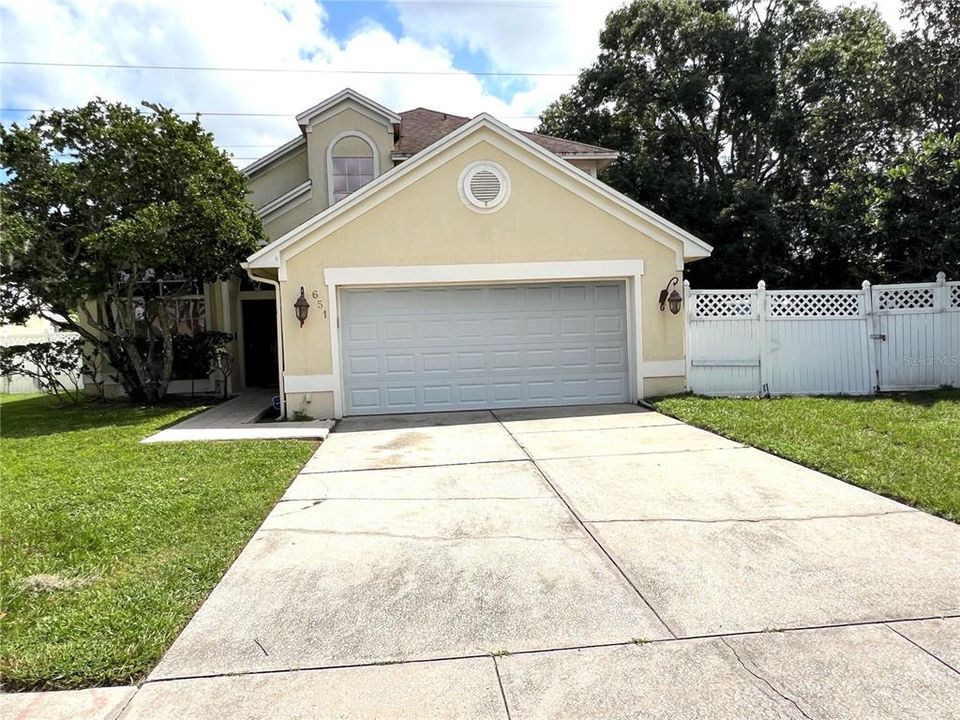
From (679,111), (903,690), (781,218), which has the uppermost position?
(679,111)

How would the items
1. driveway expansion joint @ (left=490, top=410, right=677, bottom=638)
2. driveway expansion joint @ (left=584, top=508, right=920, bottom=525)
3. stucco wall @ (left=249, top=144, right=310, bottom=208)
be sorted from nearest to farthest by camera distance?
driveway expansion joint @ (left=490, top=410, right=677, bottom=638), driveway expansion joint @ (left=584, top=508, right=920, bottom=525), stucco wall @ (left=249, top=144, right=310, bottom=208)

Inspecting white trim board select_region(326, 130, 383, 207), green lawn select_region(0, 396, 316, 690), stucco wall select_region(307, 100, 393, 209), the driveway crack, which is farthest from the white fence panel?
white trim board select_region(326, 130, 383, 207)

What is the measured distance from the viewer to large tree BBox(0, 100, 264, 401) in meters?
10.4

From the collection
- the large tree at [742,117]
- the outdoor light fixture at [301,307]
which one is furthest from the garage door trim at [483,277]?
the large tree at [742,117]

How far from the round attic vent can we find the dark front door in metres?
7.35

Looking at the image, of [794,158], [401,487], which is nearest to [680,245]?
[401,487]

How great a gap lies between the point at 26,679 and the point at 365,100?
1427cm

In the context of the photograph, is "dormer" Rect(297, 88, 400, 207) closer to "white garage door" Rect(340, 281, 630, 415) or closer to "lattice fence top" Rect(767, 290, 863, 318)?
"white garage door" Rect(340, 281, 630, 415)

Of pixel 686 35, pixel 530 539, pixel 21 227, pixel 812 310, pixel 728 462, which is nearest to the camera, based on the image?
pixel 530 539

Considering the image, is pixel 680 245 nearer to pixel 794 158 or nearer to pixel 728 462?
pixel 728 462

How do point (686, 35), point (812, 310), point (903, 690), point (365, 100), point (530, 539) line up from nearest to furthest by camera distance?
point (903, 690) < point (530, 539) < point (812, 310) < point (365, 100) < point (686, 35)

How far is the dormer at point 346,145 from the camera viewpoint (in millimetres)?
15125

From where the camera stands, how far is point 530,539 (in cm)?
458

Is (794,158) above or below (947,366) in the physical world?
above
